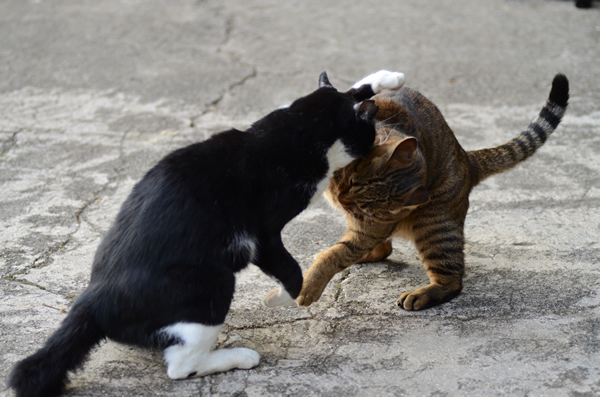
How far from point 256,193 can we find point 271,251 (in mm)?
259

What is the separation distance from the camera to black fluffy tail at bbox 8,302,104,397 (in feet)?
6.65

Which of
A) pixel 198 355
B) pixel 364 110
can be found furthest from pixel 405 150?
pixel 198 355

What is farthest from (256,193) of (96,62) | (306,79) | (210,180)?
(96,62)

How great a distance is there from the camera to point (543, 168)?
4.33 metres

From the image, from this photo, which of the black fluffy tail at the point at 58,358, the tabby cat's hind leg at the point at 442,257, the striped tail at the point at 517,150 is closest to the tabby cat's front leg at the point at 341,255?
the tabby cat's hind leg at the point at 442,257

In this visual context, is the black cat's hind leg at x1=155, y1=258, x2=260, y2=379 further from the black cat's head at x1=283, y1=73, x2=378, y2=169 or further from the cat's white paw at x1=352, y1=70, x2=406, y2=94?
the cat's white paw at x1=352, y1=70, x2=406, y2=94

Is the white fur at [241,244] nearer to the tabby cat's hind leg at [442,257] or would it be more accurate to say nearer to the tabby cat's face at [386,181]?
the tabby cat's face at [386,181]

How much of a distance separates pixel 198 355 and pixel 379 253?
1421 mm

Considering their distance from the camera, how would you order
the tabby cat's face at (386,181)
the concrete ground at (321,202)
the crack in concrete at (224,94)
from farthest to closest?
the crack in concrete at (224,94)
the tabby cat's face at (386,181)
the concrete ground at (321,202)

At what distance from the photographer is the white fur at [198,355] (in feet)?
7.15

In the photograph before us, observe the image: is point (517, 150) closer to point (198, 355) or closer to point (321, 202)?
point (321, 202)

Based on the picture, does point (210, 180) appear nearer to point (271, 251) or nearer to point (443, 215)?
point (271, 251)

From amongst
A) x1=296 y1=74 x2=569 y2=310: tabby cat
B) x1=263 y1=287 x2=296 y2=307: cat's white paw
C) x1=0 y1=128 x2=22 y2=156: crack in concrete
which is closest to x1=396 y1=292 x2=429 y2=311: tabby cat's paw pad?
x1=296 y1=74 x2=569 y2=310: tabby cat

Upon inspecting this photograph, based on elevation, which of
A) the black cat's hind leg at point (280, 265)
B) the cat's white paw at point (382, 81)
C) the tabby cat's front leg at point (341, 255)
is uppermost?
the cat's white paw at point (382, 81)
